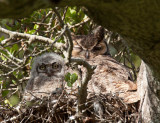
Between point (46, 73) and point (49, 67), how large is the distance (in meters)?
0.12

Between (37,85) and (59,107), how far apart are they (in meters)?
1.18

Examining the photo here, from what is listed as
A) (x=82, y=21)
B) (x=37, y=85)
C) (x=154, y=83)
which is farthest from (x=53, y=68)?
(x=154, y=83)

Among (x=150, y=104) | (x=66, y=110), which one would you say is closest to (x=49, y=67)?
(x=66, y=110)

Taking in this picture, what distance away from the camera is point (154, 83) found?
1.78 m

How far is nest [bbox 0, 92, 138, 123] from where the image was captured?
2.68 metres

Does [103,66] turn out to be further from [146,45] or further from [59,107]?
[146,45]

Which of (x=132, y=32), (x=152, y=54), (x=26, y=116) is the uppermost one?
(x=132, y=32)

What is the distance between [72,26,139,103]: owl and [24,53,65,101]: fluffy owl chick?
0.49 m

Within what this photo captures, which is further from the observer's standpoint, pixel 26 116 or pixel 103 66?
pixel 103 66

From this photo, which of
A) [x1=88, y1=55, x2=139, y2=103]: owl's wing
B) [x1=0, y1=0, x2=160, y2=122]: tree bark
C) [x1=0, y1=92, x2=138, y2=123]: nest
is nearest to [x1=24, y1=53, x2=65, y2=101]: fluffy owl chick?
[x1=88, y1=55, x2=139, y2=103]: owl's wing

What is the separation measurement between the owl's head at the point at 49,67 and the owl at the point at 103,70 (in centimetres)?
48

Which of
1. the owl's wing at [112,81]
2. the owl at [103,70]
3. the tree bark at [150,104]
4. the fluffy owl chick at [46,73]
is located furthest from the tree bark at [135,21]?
the fluffy owl chick at [46,73]

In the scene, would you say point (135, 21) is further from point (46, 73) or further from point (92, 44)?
point (92, 44)

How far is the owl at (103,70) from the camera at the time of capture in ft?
9.94
